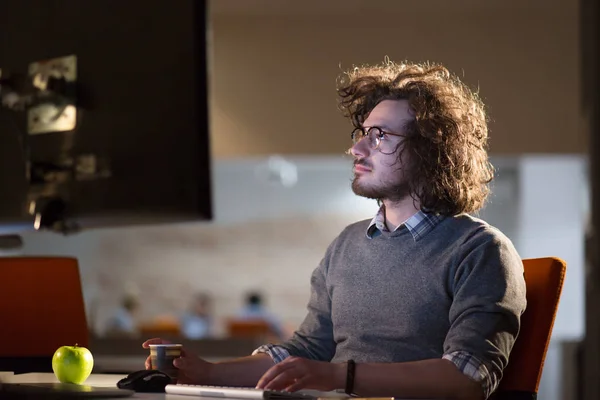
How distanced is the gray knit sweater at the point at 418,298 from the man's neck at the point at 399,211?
0.03m

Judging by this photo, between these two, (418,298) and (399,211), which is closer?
(418,298)

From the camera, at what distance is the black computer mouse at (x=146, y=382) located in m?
1.51

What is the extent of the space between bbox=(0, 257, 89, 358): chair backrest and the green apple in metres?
0.55

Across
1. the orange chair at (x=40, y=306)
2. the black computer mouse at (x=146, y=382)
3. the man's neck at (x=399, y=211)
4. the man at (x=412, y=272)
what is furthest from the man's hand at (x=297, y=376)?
the orange chair at (x=40, y=306)

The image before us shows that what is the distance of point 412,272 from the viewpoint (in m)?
1.81

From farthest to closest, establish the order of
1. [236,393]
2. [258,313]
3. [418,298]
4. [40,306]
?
[258,313]
[40,306]
[418,298]
[236,393]

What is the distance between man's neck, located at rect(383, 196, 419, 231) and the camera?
191cm

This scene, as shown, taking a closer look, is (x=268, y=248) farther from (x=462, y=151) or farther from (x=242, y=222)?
(x=462, y=151)

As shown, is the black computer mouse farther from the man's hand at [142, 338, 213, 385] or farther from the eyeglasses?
the eyeglasses

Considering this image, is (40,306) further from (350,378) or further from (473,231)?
(473,231)

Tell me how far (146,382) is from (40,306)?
0.75 metres

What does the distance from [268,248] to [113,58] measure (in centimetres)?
577

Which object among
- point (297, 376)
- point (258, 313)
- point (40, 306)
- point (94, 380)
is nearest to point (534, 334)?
point (297, 376)

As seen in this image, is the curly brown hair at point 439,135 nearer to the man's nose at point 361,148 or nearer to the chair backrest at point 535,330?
the man's nose at point 361,148
